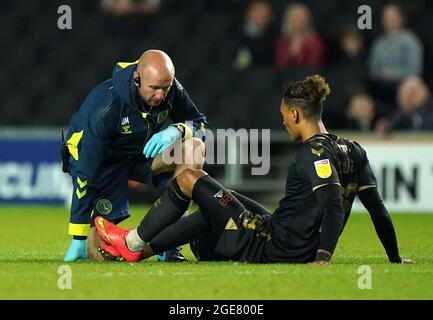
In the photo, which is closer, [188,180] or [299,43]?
[188,180]

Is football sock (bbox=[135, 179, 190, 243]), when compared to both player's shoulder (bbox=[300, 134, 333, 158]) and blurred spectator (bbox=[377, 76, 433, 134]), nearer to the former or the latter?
player's shoulder (bbox=[300, 134, 333, 158])

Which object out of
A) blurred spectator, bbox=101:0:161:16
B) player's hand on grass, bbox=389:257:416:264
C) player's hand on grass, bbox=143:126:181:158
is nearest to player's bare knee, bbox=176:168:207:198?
player's hand on grass, bbox=143:126:181:158

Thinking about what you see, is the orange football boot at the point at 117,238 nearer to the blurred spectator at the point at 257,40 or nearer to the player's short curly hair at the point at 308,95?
the player's short curly hair at the point at 308,95

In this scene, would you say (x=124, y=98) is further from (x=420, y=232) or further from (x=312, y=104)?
(x=420, y=232)

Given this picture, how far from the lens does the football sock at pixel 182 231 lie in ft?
25.2

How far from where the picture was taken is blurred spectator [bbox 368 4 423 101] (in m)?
15.1

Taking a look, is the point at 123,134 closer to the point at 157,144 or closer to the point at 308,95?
the point at 157,144

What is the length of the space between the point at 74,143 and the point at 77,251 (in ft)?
2.58

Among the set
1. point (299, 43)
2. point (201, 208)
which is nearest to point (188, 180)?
point (201, 208)

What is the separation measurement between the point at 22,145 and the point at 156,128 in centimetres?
649

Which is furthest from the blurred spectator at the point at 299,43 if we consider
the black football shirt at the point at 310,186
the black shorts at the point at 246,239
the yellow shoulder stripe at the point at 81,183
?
the black football shirt at the point at 310,186

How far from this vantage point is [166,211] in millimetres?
7680

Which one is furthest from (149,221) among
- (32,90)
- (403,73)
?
(32,90)

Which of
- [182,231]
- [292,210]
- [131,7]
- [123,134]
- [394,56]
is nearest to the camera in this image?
[292,210]
